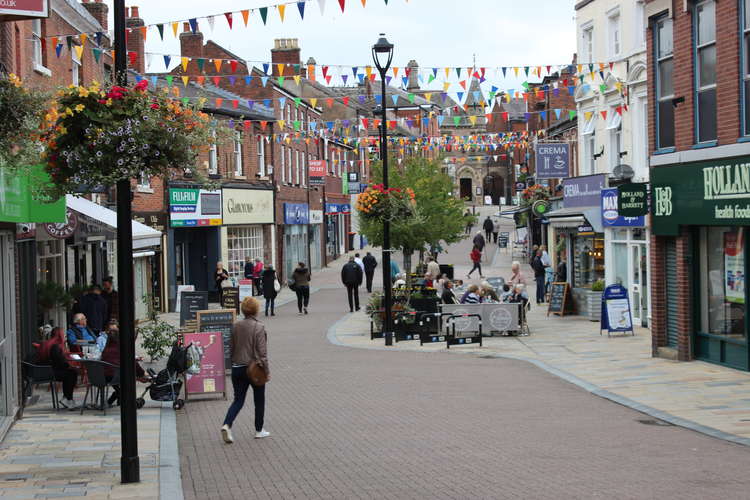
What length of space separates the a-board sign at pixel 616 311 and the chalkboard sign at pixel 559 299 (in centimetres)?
513

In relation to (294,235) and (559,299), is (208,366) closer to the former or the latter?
(559,299)

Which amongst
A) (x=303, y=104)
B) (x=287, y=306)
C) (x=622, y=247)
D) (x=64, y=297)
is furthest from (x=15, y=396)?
(x=303, y=104)

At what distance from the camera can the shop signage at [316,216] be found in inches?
2082

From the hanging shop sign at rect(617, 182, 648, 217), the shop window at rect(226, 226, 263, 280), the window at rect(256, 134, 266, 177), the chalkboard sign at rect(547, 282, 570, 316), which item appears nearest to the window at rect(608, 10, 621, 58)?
A: the chalkboard sign at rect(547, 282, 570, 316)

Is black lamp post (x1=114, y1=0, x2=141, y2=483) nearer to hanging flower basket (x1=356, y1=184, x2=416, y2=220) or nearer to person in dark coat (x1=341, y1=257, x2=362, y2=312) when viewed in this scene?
hanging flower basket (x1=356, y1=184, x2=416, y2=220)

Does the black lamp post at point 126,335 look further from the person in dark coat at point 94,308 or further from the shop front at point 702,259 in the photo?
the shop front at point 702,259

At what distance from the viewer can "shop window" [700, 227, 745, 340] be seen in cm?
1630

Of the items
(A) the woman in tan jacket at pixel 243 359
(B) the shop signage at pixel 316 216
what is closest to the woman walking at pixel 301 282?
(A) the woman in tan jacket at pixel 243 359

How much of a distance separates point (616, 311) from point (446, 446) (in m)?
13.0

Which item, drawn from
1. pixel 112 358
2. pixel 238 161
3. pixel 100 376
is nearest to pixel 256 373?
pixel 100 376

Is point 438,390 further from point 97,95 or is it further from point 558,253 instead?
point 558,253

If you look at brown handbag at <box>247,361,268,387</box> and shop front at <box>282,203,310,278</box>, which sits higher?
shop front at <box>282,203,310,278</box>

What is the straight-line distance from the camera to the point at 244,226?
40375 mm

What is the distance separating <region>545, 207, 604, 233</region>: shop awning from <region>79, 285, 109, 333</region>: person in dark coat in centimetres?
1407
